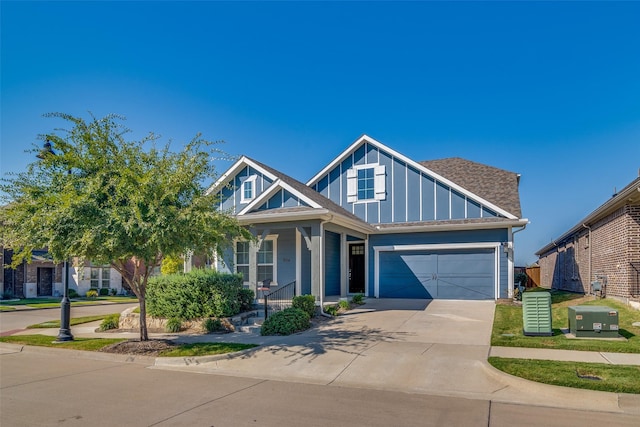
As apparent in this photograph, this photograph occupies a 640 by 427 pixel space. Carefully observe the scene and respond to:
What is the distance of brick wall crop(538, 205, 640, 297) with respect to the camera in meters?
12.6

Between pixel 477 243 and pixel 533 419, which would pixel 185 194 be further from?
pixel 477 243

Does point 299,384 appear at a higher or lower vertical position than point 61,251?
lower

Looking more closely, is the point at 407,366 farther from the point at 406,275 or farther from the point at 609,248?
the point at 406,275

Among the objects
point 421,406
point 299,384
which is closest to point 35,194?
point 299,384

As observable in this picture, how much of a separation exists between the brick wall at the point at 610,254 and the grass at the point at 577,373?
6.61 metres

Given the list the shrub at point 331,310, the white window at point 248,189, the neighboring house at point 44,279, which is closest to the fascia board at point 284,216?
the shrub at point 331,310

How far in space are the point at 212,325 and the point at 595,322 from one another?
970 cm

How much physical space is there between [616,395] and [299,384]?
4.69 metres

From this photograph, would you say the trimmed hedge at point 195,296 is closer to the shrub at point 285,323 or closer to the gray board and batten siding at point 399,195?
the shrub at point 285,323

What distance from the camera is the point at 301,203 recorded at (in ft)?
49.0

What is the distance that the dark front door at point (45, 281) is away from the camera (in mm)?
32250

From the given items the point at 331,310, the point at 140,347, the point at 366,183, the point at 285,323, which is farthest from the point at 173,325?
the point at 366,183

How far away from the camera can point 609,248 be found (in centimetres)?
1462

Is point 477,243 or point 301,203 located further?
point 477,243
